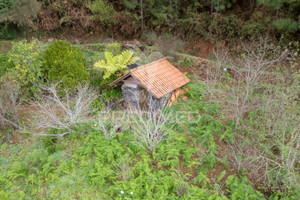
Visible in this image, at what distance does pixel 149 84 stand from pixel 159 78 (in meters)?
1.13

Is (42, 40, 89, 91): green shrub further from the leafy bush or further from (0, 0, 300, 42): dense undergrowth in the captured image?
the leafy bush

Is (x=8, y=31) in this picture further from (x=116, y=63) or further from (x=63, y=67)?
(x=116, y=63)

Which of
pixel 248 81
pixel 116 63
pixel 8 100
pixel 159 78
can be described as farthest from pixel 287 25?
pixel 8 100

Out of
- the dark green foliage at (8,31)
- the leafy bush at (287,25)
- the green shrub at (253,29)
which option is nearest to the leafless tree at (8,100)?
the dark green foliage at (8,31)

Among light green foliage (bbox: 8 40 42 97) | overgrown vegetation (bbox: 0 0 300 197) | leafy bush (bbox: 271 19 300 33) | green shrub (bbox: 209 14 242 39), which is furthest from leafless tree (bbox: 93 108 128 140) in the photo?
leafy bush (bbox: 271 19 300 33)

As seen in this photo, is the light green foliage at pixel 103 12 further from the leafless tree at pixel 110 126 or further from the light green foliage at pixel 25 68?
the leafless tree at pixel 110 126

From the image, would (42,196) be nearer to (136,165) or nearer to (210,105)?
(136,165)

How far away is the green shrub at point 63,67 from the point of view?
42.2 ft

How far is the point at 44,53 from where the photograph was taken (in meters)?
13.6

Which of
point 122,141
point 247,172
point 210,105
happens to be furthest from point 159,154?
point 210,105

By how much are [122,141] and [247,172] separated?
19.6 feet

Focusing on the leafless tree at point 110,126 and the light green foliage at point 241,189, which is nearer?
the light green foliage at point 241,189

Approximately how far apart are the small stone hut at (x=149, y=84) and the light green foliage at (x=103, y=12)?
10.9 meters

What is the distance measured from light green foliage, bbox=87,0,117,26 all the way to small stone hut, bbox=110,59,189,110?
10.9m
